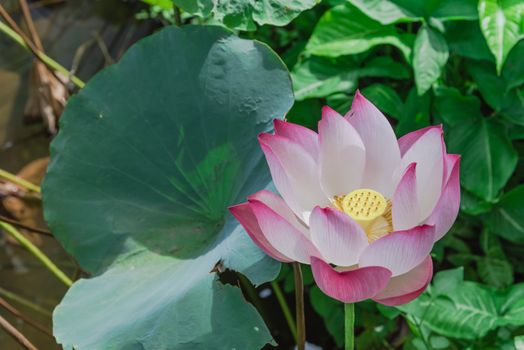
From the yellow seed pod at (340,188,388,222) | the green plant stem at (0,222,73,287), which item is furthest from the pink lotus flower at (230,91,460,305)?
the green plant stem at (0,222,73,287)

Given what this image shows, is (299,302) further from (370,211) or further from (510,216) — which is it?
(510,216)

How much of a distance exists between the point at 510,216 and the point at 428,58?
36 centimetres

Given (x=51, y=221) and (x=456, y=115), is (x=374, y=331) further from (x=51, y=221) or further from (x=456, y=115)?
(x=51, y=221)

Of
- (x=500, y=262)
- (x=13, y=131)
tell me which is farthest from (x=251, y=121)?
(x=13, y=131)

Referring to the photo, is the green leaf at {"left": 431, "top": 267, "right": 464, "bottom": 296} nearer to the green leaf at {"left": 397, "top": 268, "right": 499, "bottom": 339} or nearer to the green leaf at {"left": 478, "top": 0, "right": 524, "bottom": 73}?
the green leaf at {"left": 397, "top": 268, "right": 499, "bottom": 339}

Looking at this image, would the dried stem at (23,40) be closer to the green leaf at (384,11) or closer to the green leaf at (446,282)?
the green leaf at (384,11)

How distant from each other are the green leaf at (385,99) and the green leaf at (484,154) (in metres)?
0.11

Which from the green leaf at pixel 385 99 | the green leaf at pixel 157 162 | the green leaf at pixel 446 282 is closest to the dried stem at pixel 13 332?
the green leaf at pixel 157 162

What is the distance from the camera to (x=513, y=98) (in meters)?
1.30

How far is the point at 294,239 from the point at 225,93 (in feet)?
1.37

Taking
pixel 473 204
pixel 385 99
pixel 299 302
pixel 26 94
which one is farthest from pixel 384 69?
pixel 26 94

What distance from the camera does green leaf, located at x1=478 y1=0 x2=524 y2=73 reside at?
1.16m

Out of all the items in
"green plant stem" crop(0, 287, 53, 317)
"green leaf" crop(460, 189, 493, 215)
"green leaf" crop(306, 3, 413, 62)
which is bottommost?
"green plant stem" crop(0, 287, 53, 317)

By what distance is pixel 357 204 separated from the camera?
2.52 feet
